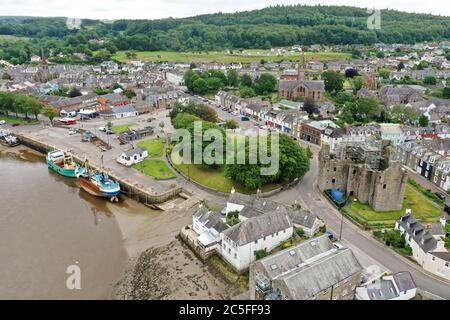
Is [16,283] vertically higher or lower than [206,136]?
lower

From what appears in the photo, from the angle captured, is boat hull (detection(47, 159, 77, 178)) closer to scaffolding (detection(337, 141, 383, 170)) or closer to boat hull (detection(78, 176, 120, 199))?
boat hull (detection(78, 176, 120, 199))

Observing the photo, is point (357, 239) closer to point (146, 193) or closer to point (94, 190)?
point (146, 193)

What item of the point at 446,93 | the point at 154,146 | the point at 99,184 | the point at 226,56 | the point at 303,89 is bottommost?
the point at 99,184

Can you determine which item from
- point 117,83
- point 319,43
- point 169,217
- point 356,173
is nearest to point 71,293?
point 169,217

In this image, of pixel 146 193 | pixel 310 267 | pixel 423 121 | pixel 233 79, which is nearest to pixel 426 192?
pixel 310 267

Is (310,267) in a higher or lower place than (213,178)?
higher

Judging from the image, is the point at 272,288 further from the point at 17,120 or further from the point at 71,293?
the point at 17,120
